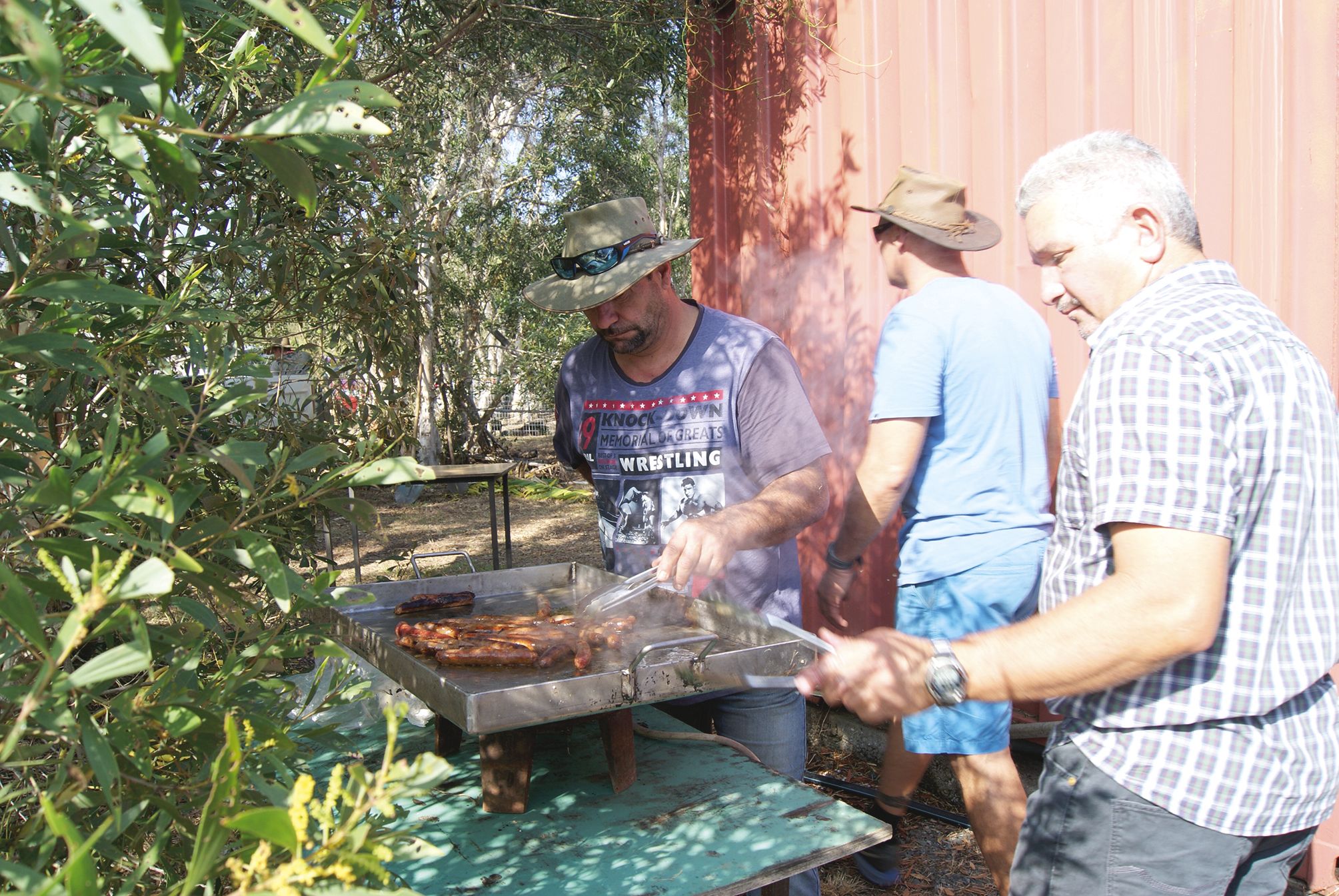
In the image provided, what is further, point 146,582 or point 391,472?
point 391,472

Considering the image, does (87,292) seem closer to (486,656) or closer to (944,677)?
(944,677)

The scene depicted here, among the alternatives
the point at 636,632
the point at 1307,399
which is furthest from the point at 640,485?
the point at 1307,399

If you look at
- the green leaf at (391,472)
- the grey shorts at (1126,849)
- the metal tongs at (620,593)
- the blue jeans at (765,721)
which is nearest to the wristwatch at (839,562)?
the blue jeans at (765,721)

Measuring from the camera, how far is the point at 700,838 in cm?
230

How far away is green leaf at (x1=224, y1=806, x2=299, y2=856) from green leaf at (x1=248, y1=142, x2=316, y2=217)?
0.53 m

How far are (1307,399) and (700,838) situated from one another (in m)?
1.55

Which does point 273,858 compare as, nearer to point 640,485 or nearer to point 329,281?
point 640,485

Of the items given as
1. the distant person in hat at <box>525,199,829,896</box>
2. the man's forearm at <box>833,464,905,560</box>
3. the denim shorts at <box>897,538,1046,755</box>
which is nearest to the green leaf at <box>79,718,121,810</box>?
the distant person in hat at <box>525,199,829,896</box>

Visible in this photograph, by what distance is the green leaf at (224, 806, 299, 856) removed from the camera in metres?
0.78

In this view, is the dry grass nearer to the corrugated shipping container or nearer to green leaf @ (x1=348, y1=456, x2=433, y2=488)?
the corrugated shipping container

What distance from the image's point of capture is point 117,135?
862 mm

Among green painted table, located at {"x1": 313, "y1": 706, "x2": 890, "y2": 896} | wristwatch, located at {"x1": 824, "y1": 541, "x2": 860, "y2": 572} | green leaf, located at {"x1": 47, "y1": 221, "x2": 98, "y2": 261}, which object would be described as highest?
green leaf, located at {"x1": 47, "y1": 221, "x2": 98, "y2": 261}

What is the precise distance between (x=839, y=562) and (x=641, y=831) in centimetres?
163

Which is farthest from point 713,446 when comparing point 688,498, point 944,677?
point 944,677
